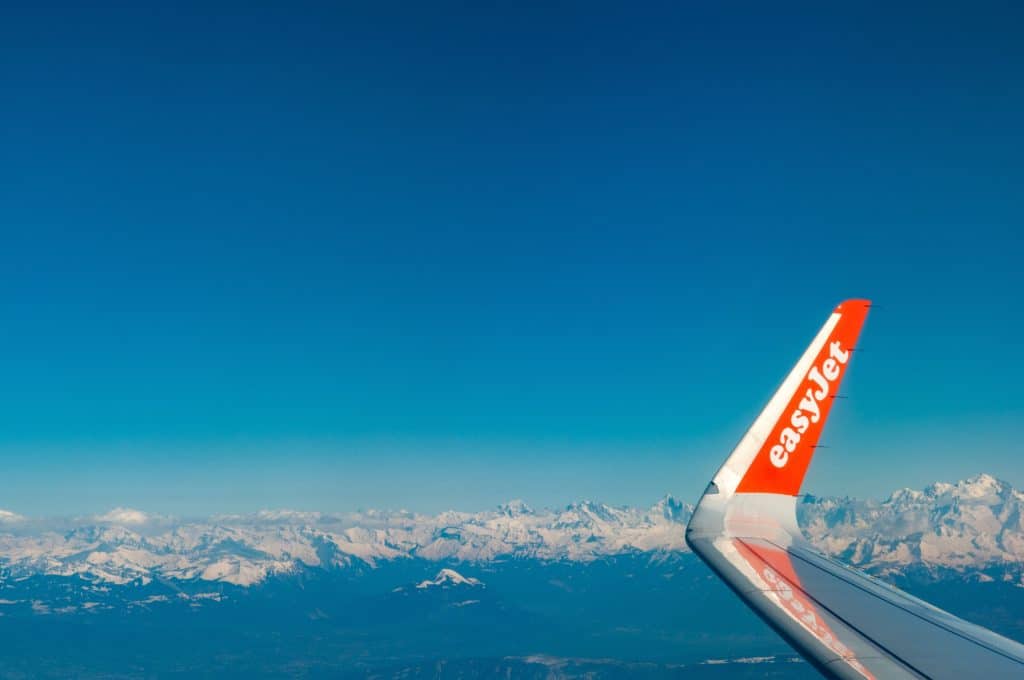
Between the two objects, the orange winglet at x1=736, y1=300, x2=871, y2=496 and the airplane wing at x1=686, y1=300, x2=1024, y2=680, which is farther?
the orange winglet at x1=736, y1=300, x2=871, y2=496

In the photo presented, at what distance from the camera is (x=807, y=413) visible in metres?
18.1

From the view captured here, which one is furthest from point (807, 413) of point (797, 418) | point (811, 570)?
point (811, 570)

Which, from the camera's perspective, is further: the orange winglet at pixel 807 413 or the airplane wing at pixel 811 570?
the orange winglet at pixel 807 413

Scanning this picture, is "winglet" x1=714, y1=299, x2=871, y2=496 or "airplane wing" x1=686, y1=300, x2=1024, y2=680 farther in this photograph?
"winglet" x1=714, y1=299, x2=871, y2=496

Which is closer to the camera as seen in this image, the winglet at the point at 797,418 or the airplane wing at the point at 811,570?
the airplane wing at the point at 811,570

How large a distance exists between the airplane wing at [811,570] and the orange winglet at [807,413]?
0.03 meters

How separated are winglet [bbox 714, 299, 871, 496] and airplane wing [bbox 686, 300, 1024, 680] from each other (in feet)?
0.08

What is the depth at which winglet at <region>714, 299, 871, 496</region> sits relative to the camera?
59.1 ft

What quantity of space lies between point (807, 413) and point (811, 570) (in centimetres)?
382

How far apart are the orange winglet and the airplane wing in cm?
3

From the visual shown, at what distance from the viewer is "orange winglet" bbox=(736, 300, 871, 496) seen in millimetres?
18047

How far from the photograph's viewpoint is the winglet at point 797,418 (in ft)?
59.1

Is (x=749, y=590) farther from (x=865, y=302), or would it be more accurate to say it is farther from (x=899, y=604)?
(x=865, y=302)

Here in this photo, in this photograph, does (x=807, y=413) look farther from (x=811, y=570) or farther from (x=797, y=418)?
(x=811, y=570)
